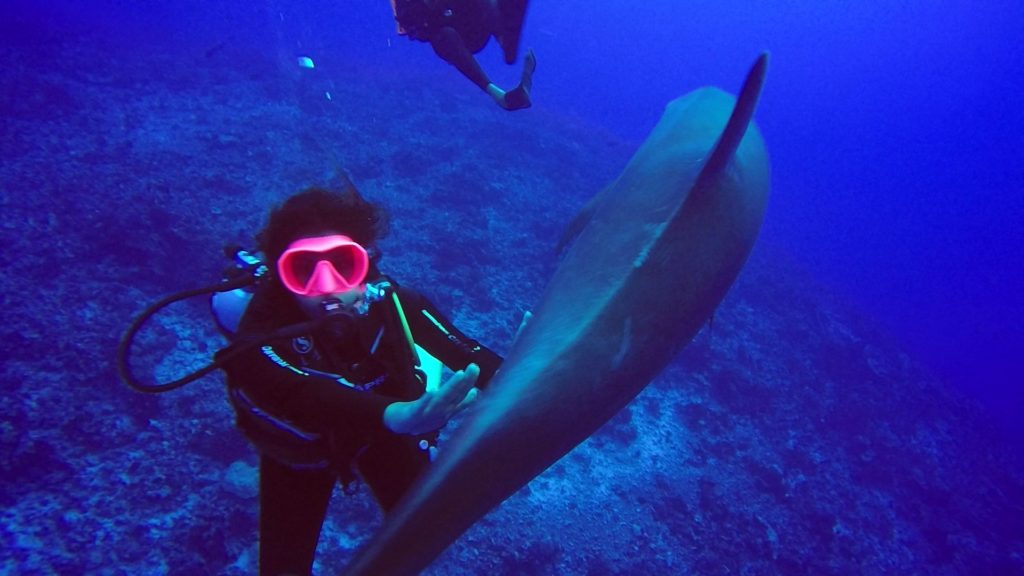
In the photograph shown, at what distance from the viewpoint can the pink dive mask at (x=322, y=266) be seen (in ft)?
5.73

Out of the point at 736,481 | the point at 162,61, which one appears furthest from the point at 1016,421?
the point at 162,61

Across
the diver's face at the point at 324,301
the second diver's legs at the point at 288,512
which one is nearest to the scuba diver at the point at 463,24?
the diver's face at the point at 324,301

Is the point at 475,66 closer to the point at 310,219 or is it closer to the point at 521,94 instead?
the point at 521,94

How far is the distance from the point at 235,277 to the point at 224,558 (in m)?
3.17

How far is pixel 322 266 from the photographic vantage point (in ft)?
5.76

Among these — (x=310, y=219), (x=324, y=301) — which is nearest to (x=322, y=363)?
(x=324, y=301)

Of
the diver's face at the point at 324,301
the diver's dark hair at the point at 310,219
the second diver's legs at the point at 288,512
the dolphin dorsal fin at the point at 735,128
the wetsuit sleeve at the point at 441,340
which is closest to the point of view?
the dolphin dorsal fin at the point at 735,128

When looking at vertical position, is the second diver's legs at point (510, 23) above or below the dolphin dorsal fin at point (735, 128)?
above

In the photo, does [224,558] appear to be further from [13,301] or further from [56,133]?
[56,133]

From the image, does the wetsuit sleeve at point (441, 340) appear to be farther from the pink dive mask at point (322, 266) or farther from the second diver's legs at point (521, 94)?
the second diver's legs at point (521, 94)

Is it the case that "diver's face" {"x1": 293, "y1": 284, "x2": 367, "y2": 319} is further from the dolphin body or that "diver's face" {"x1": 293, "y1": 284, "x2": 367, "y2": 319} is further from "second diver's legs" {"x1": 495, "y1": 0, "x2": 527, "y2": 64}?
"second diver's legs" {"x1": 495, "y1": 0, "x2": 527, "y2": 64}

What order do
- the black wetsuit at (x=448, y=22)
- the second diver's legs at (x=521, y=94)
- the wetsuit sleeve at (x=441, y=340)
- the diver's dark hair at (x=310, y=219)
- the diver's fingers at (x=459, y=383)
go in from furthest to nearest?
the black wetsuit at (x=448, y=22) → the second diver's legs at (x=521, y=94) → the wetsuit sleeve at (x=441, y=340) → the diver's dark hair at (x=310, y=219) → the diver's fingers at (x=459, y=383)

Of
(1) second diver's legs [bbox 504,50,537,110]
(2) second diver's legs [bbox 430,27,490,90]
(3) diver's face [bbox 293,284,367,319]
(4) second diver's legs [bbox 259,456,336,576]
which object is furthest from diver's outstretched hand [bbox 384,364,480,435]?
(2) second diver's legs [bbox 430,27,490,90]

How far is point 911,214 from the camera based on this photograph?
51625mm
